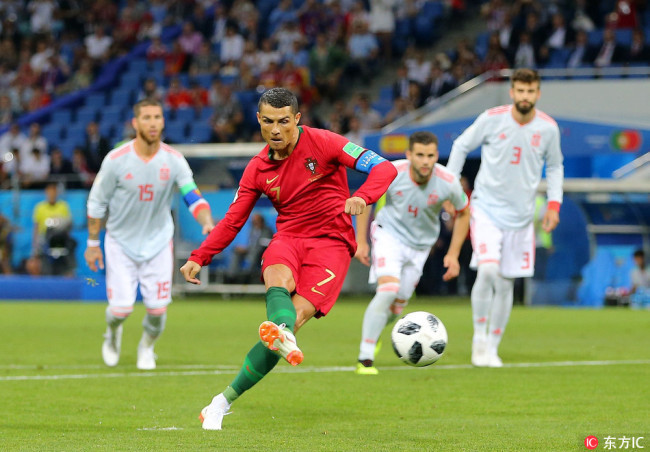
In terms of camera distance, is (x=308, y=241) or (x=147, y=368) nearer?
(x=308, y=241)

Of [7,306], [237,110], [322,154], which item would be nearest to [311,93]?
[237,110]

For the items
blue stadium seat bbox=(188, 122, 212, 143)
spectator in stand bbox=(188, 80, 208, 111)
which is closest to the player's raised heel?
blue stadium seat bbox=(188, 122, 212, 143)

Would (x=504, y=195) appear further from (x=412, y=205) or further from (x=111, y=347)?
(x=111, y=347)

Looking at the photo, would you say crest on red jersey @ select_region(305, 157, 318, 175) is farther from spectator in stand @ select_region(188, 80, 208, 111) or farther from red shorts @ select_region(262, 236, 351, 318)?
spectator in stand @ select_region(188, 80, 208, 111)

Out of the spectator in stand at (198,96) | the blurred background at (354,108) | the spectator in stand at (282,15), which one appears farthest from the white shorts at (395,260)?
the spectator in stand at (282,15)

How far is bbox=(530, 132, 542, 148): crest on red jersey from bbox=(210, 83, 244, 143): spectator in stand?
585 inches

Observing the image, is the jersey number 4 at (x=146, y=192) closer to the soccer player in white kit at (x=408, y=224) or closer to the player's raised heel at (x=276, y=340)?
the soccer player in white kit at (x=408, y=224)

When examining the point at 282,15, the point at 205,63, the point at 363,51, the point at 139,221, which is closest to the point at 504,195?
the point at 139,221

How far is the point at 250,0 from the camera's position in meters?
30.3

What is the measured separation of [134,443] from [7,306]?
15.4m

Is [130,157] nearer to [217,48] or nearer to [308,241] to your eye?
[308,241]

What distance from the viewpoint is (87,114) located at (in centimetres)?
2964

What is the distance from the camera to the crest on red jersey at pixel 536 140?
36.2ft

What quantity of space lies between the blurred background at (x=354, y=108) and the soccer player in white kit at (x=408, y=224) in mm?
10227
